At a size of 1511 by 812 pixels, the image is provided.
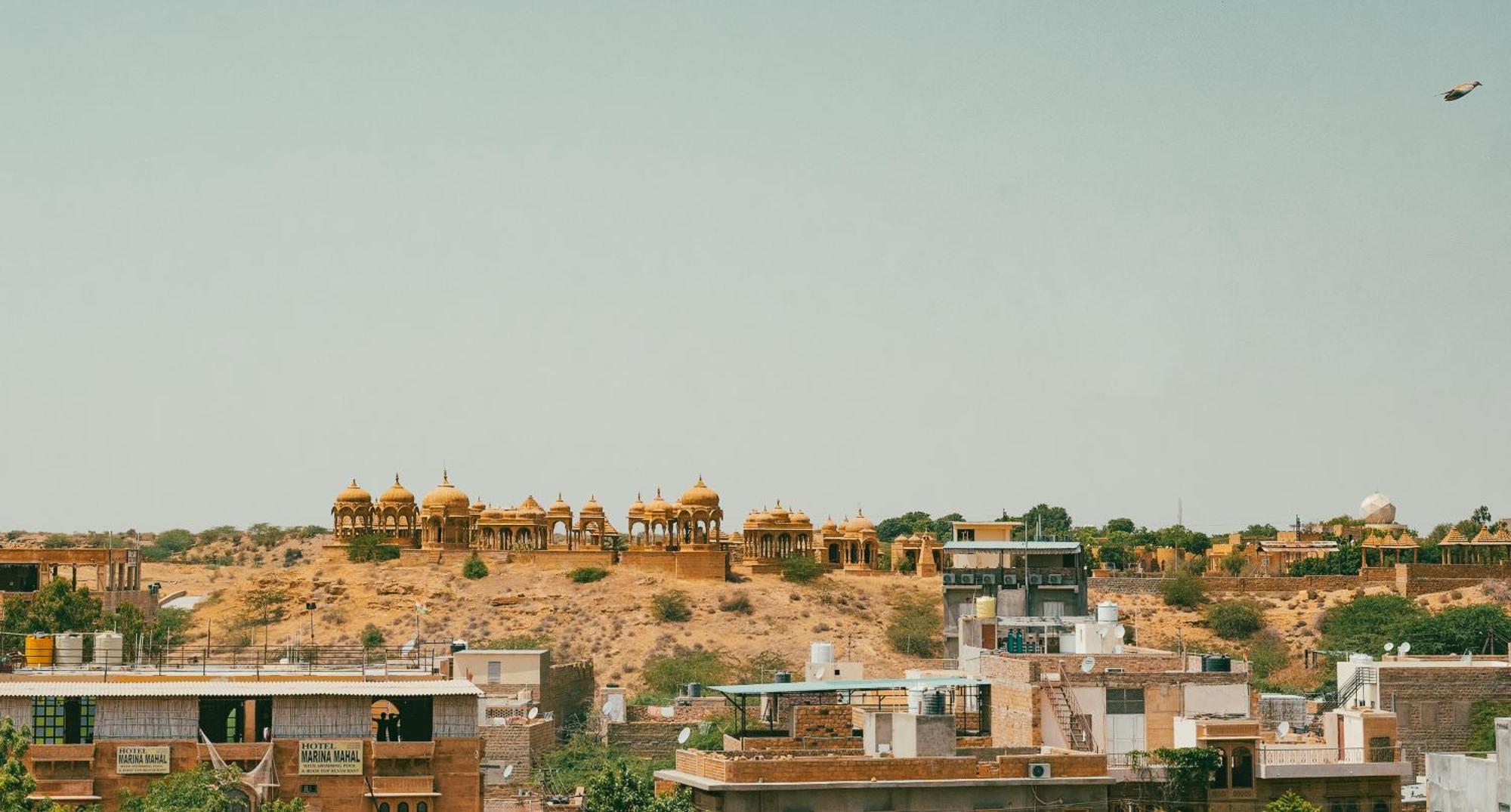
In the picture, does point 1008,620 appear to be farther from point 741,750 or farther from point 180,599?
point 180,599

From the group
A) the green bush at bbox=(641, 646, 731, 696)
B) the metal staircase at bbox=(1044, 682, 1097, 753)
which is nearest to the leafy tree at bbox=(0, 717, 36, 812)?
the metal staircase at bbox=(1044, 682, 1097, 753)

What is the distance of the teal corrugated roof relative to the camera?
37.4m

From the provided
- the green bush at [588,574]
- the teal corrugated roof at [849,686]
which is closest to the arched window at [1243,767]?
the teal corrugated roof at [849,686]

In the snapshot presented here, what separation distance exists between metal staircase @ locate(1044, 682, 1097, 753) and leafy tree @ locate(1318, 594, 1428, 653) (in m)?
47.7

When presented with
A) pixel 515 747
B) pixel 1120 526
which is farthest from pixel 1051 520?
pixel 515 747

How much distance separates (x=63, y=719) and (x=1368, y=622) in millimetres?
63997

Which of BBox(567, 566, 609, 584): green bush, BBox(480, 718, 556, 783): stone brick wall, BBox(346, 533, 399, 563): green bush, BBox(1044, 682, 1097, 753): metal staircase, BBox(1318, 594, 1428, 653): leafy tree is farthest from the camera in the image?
BBox(346, 533, 399, 563): green bush

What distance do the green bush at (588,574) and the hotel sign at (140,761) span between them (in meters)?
64.3

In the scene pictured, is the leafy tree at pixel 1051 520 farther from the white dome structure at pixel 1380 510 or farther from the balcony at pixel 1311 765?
the balcony at pixel 1311 765

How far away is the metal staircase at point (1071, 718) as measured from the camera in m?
37.2

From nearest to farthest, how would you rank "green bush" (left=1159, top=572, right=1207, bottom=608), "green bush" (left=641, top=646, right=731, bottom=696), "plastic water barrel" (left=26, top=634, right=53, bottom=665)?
"plastic water barrel" (left=26, top=634, right=53, bottom=665) → "green bush" (left=641, top=646, right=731, bottom=696) → "green bush" (left=1159, top=572, right=1207, bottom=608)

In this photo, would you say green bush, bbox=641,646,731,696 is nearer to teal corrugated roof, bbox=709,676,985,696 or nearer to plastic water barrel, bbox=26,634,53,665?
plastic water barrel, bbox=26,634,53,665

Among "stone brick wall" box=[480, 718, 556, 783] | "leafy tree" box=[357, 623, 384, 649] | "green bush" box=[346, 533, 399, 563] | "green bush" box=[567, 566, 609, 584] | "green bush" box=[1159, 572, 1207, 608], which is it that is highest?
"green bush" box=[346, 533, 399, 563]

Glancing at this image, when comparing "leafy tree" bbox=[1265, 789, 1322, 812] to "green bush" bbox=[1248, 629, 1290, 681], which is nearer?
"leafy tree" bbox=[1265, 789, 1322, 812]
